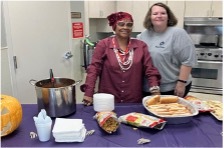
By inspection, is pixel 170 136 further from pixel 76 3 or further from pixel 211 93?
pixel 211 93

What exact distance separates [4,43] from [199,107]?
1.56 m

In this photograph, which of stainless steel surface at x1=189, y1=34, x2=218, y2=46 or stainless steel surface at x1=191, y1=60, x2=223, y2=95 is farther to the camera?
stainless steel surface at x1=189, y1=34, x2=218, y2=46

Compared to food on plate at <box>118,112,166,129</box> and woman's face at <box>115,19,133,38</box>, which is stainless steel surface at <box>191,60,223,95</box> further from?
food on plate at <box>118,112,166,129</box>

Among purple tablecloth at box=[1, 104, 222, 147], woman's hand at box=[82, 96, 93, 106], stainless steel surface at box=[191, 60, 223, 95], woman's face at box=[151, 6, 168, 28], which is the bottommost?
stainless steel surface at box=[191, 60, 223, 95]

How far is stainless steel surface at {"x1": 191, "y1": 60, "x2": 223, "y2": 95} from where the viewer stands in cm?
359

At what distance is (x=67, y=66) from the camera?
262 cm

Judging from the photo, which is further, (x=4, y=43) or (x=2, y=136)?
(x=4, y=43)

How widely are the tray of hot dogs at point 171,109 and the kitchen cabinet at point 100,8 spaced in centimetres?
218

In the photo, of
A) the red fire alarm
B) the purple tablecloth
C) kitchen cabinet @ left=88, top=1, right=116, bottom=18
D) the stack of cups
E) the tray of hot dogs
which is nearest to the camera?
the purple tablecloth

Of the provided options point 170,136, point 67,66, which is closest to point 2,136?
point 170,136

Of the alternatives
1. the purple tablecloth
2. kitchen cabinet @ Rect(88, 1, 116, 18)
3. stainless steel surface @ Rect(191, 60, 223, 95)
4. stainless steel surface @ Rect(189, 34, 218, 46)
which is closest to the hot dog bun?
the purple tablecloth

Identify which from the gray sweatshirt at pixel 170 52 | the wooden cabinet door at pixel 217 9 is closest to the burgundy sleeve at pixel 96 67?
the gray sweatshirt at pixel 170 52

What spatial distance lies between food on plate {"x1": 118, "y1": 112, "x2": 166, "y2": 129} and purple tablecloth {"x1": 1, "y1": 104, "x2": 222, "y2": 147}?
28 millimetres

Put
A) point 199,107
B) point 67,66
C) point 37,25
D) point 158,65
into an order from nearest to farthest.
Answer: point 199,107 → point 158,65 → point 37,25 → point 67,66
